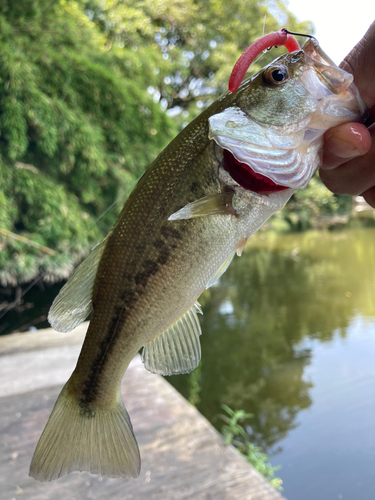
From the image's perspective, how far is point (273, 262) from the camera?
14227 mm

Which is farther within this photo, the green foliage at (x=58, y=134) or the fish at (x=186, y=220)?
the green foliage at (x=58, y=134)

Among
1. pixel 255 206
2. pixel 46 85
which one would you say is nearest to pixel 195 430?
pixel 255 206

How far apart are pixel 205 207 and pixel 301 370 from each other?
6.35m

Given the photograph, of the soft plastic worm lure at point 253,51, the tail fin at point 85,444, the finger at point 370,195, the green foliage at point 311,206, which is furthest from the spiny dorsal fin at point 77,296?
the green foliage at point 311,206

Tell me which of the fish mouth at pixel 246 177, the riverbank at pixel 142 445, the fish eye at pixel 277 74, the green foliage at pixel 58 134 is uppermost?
the fish eye at pixel 277 74

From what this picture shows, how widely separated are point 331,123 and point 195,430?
263 cm

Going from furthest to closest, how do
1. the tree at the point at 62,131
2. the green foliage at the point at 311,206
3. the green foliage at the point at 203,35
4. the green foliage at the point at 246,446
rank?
the green foliage at the point at 311,206 < the green foliage at the point at 203,35 < the tree at the point at 62,131 < the green foliage at the point at 246,446

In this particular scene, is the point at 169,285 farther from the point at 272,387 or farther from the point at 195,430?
the point at 272,387

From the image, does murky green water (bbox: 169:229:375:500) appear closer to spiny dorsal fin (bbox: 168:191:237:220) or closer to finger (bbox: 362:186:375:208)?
finger (bbox: 362:186:375:208)

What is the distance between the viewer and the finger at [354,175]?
120 centimetres

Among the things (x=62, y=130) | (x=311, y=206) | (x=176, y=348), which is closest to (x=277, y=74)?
(x=176, y=348)

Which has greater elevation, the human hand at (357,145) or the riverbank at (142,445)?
the human hand at (357,145)


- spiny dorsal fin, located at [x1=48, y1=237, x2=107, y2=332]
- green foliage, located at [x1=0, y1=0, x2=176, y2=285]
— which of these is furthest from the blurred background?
spiny dorsal fin, located at [x1=48, y1=237, x2=107, y2=332]

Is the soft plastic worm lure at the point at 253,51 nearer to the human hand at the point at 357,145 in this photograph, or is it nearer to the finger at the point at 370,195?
the human hand at the point at 357,145
